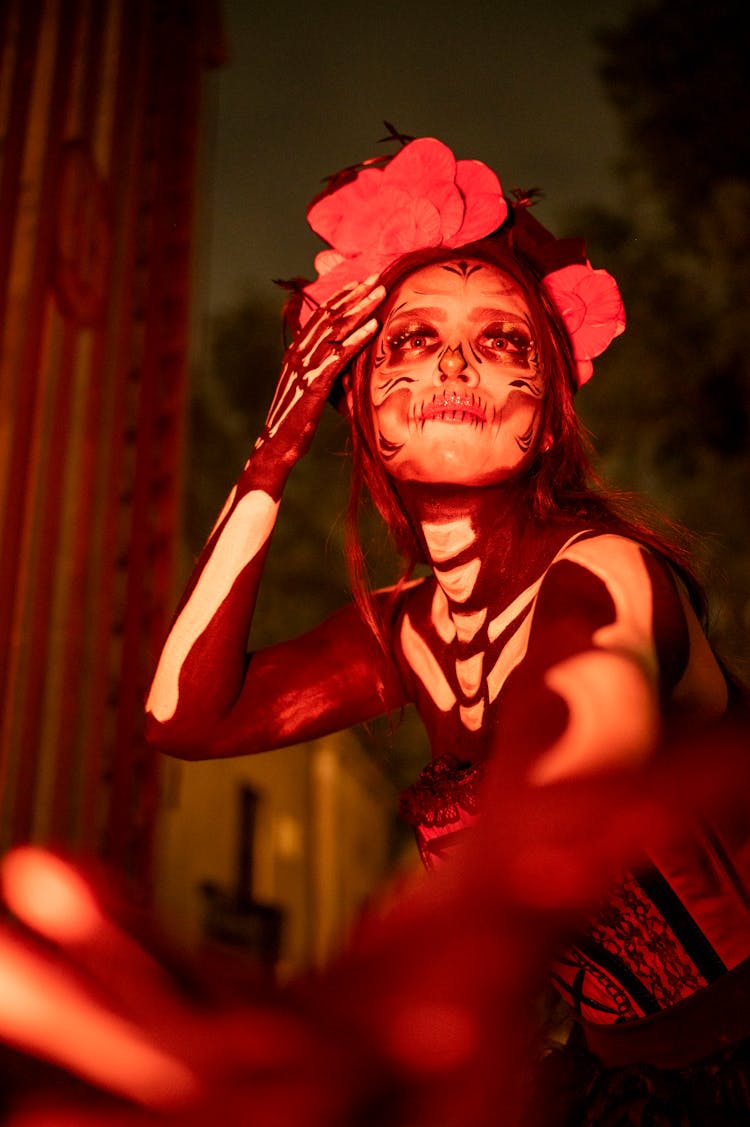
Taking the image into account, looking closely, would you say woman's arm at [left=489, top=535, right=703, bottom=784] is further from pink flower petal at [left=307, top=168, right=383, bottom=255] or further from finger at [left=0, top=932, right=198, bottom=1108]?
pink flower petal at [left=307, top=168, right=383, bottom=255]

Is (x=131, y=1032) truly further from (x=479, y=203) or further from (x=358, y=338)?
(x=479, y=203)

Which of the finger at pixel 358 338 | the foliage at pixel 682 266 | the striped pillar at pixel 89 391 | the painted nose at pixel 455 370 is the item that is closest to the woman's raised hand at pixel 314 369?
the finger at pixel 358 338

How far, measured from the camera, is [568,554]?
1076 mm

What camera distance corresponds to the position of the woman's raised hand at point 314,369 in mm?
1279

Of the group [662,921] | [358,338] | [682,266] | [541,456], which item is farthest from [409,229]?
[682,266]

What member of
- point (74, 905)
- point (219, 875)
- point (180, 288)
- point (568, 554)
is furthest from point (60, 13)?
point (219, 875)

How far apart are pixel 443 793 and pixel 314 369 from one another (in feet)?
1.66

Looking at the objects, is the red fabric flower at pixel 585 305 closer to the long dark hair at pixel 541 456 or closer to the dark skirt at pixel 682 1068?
the long dark hair at pixel 541 456

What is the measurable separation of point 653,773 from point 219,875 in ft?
19.5

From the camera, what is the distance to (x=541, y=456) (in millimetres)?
1284

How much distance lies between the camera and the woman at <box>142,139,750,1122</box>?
40.1 inches

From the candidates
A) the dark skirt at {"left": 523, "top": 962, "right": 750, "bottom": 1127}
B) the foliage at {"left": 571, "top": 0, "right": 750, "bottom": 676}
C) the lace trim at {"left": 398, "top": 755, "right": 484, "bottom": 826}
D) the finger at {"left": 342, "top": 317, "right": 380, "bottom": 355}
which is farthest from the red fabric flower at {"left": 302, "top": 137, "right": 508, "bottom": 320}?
the foliage at {"left": 571, "top": 0, "right": 750, "bottom": 676}

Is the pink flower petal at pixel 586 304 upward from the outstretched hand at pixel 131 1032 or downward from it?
upward

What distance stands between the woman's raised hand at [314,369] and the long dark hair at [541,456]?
30 mm
